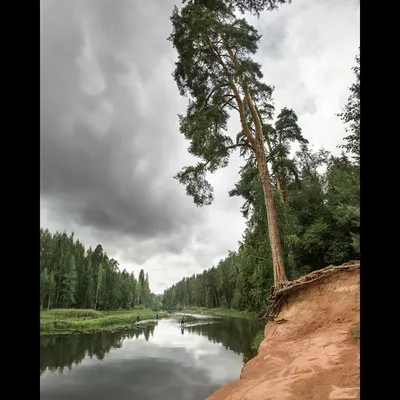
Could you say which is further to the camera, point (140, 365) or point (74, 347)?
point (74, 347)

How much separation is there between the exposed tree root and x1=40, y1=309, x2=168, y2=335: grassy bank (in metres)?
9.90

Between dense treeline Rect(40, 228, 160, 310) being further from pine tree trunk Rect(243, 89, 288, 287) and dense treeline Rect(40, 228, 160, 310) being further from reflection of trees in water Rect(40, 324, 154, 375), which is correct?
pine tree trunk Rect(243, 89, 288, 287)

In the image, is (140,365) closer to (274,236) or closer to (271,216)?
(274,236)

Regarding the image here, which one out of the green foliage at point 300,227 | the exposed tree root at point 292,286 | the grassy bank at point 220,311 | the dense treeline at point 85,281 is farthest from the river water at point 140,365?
the grassy bank at point 220,311

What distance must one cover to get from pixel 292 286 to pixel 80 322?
13760mm

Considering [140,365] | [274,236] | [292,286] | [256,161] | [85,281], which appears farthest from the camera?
[85,281]

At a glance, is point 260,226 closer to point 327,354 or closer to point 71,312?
point 327,354

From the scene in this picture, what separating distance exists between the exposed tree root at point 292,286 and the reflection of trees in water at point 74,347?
8.48 meters

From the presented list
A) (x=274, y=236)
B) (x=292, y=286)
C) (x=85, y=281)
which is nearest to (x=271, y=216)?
(x=274, y=236)

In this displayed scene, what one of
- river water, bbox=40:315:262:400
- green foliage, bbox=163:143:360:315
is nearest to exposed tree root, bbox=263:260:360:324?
green foliage, bbox=163:143:360:315

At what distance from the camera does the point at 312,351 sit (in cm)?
448

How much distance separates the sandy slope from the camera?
11.6 feet
